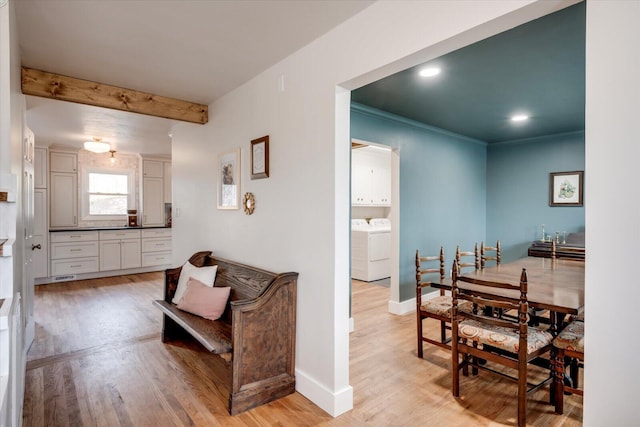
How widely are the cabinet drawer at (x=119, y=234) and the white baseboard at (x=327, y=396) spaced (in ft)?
17.3

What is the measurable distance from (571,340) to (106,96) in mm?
4009

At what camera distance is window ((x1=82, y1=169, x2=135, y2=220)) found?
639cm

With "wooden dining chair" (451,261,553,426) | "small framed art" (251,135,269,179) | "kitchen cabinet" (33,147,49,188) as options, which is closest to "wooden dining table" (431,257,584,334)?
"wooden dining chair" (451,261,553,426)

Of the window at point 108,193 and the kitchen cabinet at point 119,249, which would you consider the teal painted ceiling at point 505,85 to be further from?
the window at point 108,193

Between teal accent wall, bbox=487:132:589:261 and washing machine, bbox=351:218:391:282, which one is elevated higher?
teal accent wall, bbox=487:132:589:261

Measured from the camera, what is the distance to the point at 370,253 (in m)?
5.79

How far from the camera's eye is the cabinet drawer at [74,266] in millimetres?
5648

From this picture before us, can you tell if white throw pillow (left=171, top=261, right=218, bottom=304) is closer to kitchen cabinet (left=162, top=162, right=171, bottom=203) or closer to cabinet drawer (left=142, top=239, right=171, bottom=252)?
cabinet drawer (left=142, top=239, right=171, bottom=252)

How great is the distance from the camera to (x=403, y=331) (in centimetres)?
357

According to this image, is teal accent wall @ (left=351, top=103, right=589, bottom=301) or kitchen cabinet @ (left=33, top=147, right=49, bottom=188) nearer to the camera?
teal accent wall @ (left=351, top=103, right=589, bottom=301)

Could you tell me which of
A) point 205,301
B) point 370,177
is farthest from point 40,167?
point 370,177

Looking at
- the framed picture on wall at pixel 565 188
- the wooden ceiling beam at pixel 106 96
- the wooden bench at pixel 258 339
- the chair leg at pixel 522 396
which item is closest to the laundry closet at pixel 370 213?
the framed picture on wall at pixel 565 188

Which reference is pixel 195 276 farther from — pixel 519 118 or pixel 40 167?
pixel 40 167

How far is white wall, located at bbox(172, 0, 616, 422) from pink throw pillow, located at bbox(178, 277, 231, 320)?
0.37 metres
